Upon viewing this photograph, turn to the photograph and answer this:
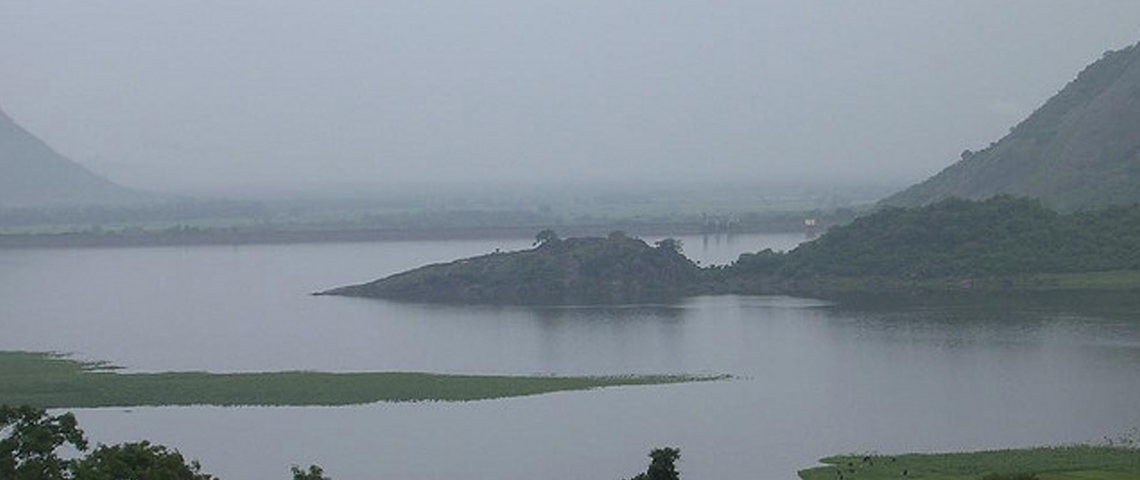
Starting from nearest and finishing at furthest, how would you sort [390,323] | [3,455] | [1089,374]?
[3,455] → [1089,374] → [390,323]

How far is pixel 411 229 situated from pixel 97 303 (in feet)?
171

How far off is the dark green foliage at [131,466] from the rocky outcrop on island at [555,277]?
154ft

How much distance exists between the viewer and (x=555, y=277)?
71188 millimetres

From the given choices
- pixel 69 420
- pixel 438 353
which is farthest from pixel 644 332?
pixel 69 420

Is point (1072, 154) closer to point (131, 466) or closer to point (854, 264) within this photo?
point (854, 264)

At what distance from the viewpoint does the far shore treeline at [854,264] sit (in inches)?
2645

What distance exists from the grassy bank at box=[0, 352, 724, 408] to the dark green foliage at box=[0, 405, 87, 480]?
17.7 m

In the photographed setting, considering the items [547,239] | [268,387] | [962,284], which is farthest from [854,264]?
[268,387]

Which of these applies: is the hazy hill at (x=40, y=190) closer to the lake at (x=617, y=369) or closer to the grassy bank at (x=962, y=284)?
the lake at (x=617, y=369)

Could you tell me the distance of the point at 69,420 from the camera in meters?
21.8

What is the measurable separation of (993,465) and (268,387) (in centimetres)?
1848

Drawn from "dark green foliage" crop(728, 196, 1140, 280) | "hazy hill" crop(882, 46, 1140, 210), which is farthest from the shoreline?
"dark green foliage" crop(728, 196, 1140, 280)

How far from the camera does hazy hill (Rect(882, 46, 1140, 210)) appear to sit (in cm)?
8763

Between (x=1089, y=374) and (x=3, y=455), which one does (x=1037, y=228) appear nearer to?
(x=1089, y=374)
